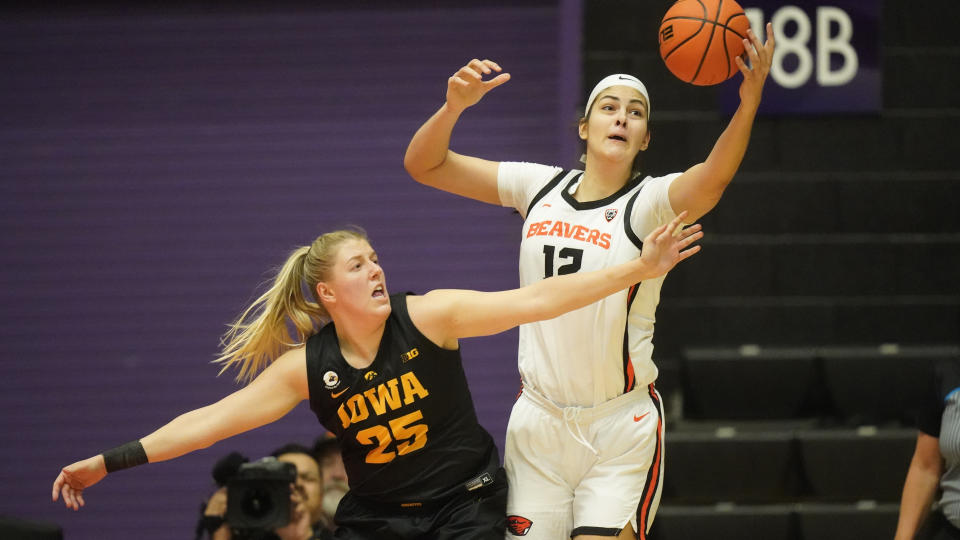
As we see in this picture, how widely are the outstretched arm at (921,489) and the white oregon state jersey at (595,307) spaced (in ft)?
3.46

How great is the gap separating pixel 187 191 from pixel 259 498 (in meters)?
3.15

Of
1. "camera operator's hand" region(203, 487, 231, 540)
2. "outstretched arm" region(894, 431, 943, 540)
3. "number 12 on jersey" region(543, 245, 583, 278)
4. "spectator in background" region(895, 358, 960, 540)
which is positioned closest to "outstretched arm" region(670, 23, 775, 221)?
"number 12 on jersey" region(543, 245, 583, 278)

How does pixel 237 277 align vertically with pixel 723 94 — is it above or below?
below

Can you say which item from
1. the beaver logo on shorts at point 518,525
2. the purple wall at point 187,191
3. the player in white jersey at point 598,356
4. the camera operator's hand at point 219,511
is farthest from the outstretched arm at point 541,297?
the purple wall at point 187,191

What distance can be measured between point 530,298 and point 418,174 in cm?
90

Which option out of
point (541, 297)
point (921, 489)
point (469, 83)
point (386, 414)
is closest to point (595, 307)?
point (541, 297)

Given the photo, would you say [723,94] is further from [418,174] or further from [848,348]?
[418,174]

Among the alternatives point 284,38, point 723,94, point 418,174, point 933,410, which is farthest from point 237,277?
point 933,410

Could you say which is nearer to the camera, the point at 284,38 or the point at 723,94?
the point at 723,94

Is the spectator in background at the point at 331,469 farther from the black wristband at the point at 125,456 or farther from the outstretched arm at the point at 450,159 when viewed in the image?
the black wristband at the point at 125,456

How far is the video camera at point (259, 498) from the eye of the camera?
5.07m

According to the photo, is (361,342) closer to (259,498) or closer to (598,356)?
(598,356)

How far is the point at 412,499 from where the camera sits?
371 centimetres

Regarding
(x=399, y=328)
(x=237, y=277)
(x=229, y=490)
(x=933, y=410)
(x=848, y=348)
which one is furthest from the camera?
(x=237, y=277)
